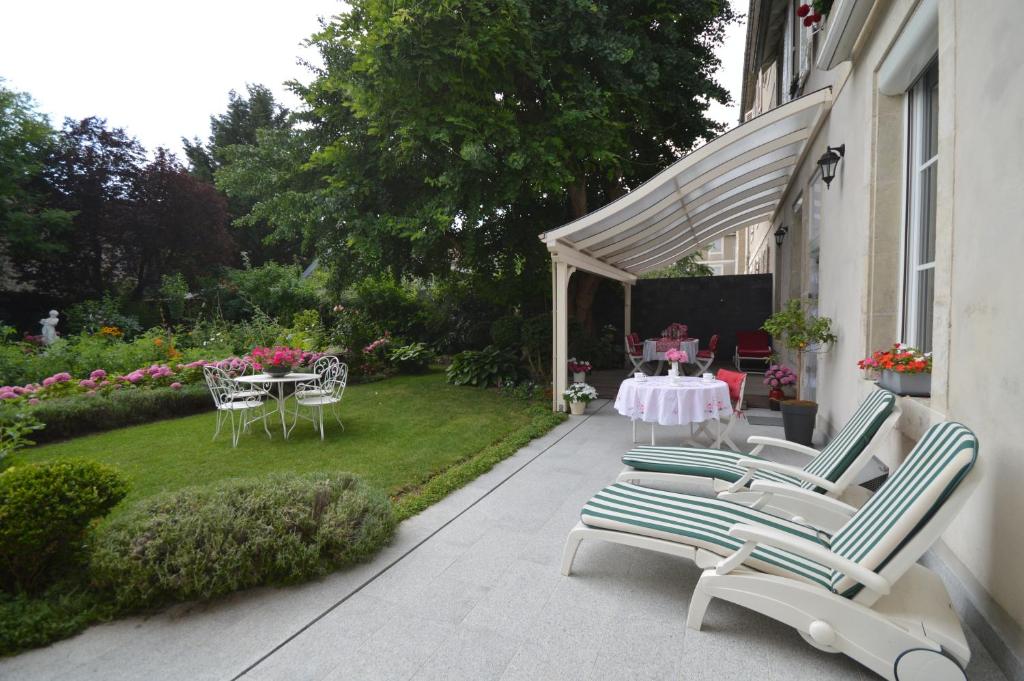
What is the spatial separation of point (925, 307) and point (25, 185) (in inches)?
867

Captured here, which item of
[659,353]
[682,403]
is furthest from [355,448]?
[659,353]

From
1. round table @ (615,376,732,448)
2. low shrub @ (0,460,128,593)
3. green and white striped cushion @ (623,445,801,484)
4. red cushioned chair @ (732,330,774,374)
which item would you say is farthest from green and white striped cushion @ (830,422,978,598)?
red cushioned chair @ (732,330,774,374)

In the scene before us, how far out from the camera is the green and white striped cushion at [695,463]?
11.5ft

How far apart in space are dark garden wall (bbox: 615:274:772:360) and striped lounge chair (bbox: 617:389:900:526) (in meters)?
10.7

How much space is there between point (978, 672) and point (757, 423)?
5.05 meters

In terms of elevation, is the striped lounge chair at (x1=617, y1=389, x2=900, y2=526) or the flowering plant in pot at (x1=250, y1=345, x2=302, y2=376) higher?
the flowering plant in pot at (x1=250, y1=345, x2=302, y2=376)

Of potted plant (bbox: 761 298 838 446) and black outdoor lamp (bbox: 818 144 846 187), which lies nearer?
black outdoor lamp (bbox: 818 144 846 187)

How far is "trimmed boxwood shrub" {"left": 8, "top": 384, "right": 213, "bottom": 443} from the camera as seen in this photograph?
6.51 meters

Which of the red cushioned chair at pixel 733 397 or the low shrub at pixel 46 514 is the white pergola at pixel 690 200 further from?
the low shrub at pixel 46 514

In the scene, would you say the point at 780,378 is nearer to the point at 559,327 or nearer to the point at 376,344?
the point at 559,327

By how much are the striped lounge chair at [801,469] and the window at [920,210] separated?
84cm

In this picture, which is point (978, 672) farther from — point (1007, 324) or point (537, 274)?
point (537, 274)

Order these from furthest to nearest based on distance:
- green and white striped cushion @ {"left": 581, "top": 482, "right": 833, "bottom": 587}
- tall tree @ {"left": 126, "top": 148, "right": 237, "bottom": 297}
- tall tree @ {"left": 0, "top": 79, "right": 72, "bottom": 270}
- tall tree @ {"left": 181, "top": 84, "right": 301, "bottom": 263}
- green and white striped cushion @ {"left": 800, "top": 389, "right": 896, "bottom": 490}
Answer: tall tree @ {"left": 181, "top": 84, "right": 301, "bottom": 263} < tall tree @ {"left": 126, "top": 148, "right": 237, "bottom": 297} < tall tree @ {"left": 0, "top": 79, "right": 72, "bottom": 270} < green and white striped cushion @ {"left": 800, "top": 389, "right": 896, "bottom": 490} < green and white striped cushion @ {"left": 581, "top": 482, "right": 833, "bottom": 587}

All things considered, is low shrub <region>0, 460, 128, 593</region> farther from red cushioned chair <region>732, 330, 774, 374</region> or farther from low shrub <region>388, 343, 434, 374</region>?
red cushioned chair <region>732, 330, 774, 374</region>
